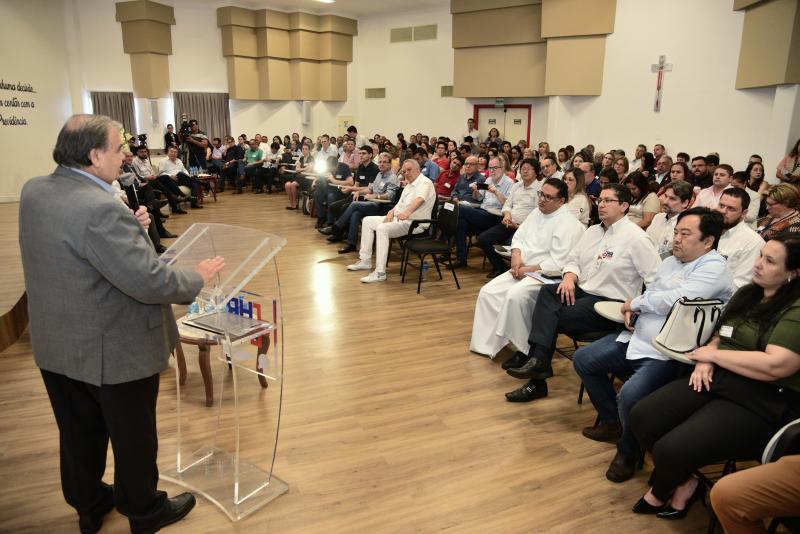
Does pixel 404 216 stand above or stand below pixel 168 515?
above

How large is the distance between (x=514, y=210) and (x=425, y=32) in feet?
32.9

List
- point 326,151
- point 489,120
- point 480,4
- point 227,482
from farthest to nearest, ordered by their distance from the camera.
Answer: point 489,120 → point 480,4 → point 326,151 → point 227,482

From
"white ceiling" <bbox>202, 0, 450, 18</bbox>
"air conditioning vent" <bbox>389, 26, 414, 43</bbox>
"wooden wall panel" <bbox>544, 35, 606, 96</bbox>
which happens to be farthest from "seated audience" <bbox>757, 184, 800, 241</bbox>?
"air conditioning vent" <bbox>389, 26, 414, 43</bbox>

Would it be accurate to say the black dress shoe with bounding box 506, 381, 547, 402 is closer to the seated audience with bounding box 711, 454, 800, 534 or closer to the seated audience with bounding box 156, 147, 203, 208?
the seated audience with bounding box 711, 454, 800, 534

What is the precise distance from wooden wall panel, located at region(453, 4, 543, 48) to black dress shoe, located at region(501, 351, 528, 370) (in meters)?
9.60

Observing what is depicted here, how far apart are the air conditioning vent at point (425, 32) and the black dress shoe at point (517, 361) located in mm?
12142

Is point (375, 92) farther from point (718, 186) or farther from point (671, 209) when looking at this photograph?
point (671, 209)

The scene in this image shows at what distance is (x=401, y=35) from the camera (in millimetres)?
14797

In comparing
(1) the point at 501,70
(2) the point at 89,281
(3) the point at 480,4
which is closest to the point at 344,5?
(3) the point at 480,4

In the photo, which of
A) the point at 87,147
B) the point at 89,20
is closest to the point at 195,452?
the point at 87,147

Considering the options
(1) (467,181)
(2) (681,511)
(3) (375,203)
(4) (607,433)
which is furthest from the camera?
(3) (375,203)

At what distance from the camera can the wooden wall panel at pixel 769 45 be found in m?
7.08

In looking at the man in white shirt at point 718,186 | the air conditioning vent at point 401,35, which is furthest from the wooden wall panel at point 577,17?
the man in white shirt at point 718,186

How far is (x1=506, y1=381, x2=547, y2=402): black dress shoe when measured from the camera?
3389 millimetres
